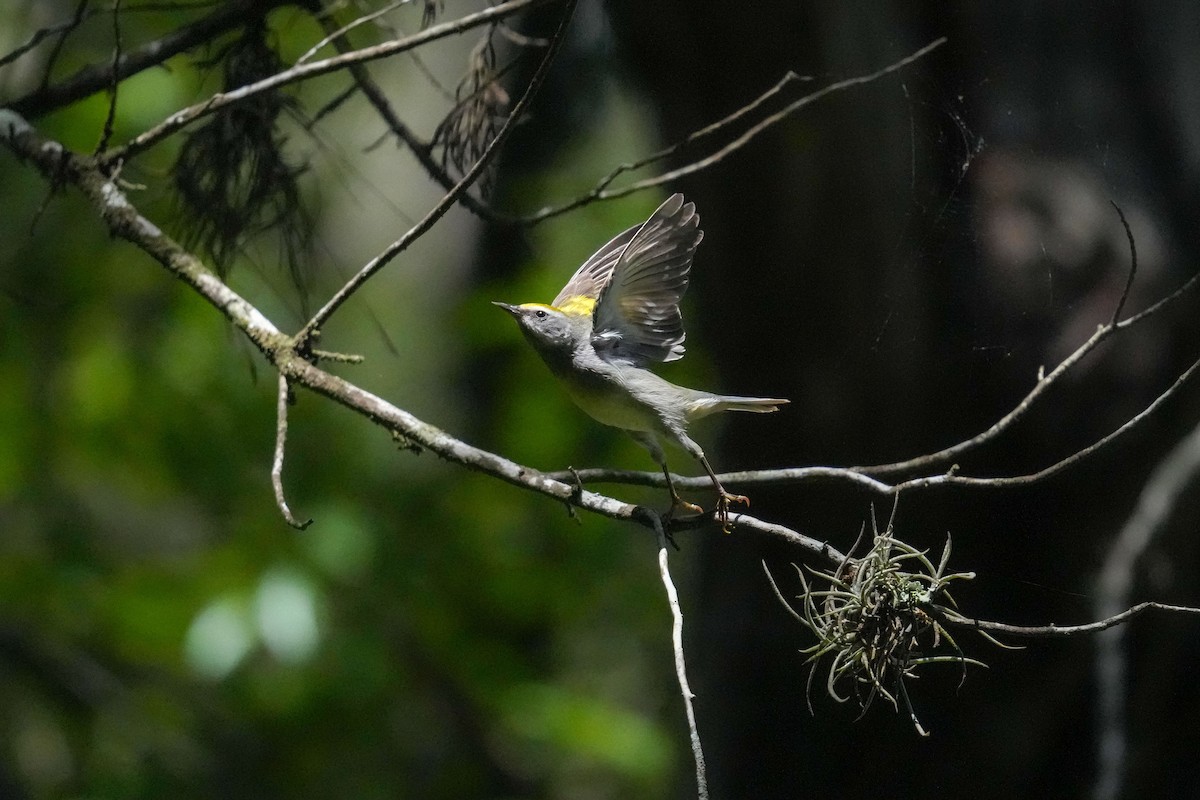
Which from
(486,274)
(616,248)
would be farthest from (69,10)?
(616,248)

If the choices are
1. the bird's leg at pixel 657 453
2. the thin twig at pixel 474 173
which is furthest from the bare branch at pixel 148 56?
the bird's leg at pixel 657 453

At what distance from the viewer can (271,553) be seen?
3201mm

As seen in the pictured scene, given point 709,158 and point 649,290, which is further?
point 709,158

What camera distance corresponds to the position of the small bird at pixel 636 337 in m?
1.28

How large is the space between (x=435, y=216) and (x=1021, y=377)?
121 centimetres

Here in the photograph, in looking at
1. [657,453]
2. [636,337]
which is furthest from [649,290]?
[657,453]

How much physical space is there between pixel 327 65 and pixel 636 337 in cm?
60

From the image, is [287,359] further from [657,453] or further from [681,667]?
[681,667]

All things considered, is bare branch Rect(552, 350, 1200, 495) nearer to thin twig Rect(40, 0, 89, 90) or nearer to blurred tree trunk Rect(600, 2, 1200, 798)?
blurred tree trunk Rect(600, 2, 1200, 798)

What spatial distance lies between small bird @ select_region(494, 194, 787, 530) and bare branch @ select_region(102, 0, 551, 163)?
334mm

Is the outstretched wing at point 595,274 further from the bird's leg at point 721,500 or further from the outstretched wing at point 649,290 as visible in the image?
the bird's leg at point 721,500

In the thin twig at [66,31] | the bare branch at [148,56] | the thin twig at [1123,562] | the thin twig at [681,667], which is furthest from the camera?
the thin twig at [1123,562]

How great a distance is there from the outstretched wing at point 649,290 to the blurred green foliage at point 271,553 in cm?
143

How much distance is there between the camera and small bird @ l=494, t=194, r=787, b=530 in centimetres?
128
